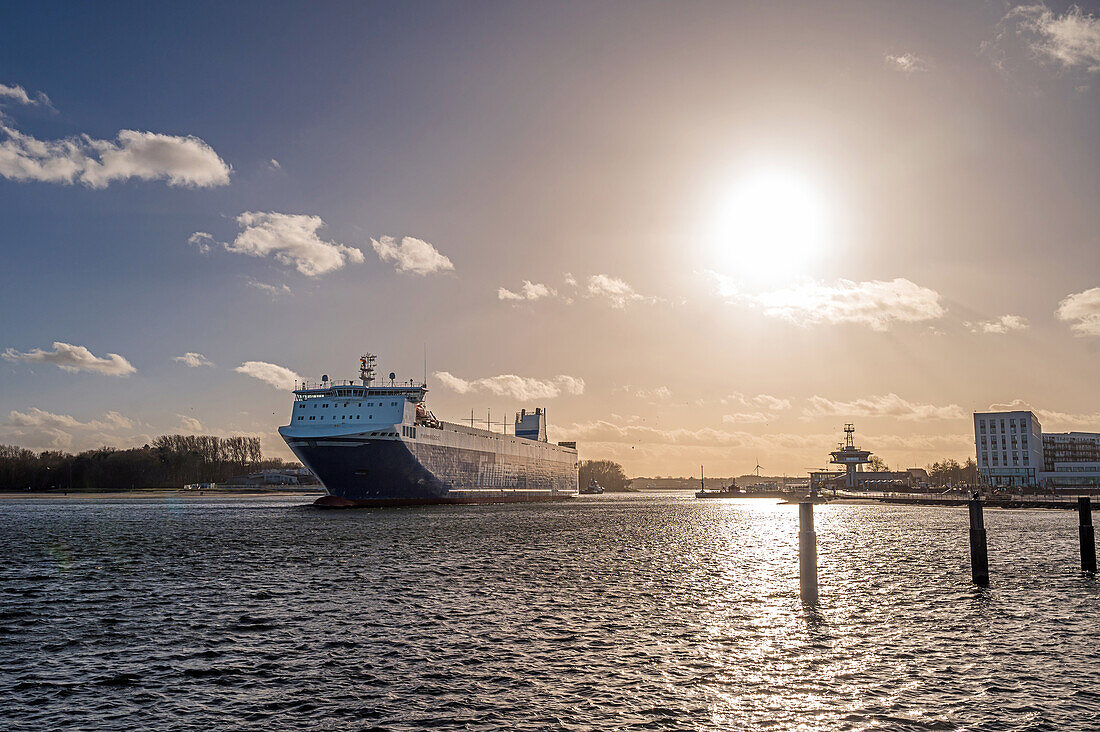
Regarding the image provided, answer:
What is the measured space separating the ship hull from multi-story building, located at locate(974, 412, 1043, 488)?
140m

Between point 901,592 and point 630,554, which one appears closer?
point 901,592

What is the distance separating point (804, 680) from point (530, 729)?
7141mm

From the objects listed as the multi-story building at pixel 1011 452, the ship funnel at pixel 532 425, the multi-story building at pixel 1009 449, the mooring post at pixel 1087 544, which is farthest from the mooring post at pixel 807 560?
the multi-story building at pixel 1009 449

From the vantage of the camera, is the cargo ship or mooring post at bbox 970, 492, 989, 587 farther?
the cargo ship

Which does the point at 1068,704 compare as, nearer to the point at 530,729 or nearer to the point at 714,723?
the point at 714,723

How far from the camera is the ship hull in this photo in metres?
85.1

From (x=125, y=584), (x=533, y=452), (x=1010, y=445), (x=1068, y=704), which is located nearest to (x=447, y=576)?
(x=125, y=584)

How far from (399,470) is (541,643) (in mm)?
70725

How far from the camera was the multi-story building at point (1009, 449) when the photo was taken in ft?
630

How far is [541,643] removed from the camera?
21.3m

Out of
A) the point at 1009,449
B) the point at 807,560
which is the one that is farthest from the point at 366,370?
the point at 1009,449

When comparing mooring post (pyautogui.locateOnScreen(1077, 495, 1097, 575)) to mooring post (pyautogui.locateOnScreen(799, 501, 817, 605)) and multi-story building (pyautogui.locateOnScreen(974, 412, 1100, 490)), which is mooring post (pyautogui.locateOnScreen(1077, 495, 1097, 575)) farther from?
multi-story building (pyautogui.locateOnScreen(974, 412, 1100, 490))

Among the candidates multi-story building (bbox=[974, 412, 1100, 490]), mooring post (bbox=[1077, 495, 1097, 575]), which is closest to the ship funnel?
multi-story building (bbox=[974, 412, 1100, 490])

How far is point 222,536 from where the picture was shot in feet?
198
